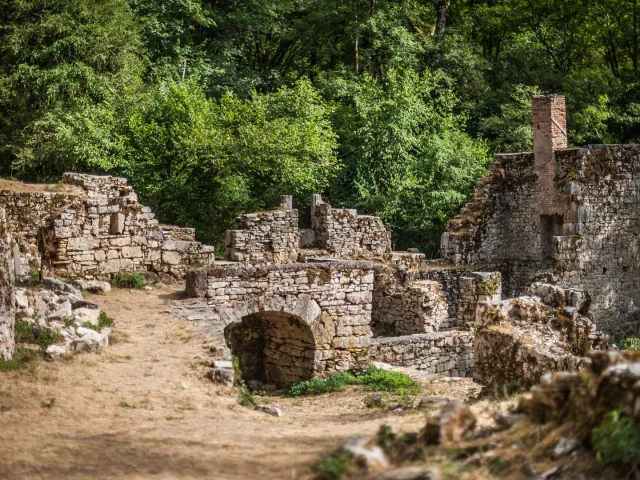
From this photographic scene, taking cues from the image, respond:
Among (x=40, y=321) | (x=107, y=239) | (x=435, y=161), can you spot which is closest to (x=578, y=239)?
(x=435, y=161)

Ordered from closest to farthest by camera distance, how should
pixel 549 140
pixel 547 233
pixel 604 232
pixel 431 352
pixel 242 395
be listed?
pixel 242 395, pixel 431 352, pixel 604 232, pixel 549 140, pixel 547 233

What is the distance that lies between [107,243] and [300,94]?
40.2ft

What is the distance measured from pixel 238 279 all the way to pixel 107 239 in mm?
3165

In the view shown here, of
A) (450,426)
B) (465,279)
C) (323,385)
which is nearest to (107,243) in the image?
(323,385)

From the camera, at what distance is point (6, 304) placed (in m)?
10.6

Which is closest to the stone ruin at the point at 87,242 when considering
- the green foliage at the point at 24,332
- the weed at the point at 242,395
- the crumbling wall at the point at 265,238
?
the green foliage at the point at 24,332

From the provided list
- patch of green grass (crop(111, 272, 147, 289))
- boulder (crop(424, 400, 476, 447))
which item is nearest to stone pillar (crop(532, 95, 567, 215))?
patch of green grass (crop(111, 272, 147, 289))

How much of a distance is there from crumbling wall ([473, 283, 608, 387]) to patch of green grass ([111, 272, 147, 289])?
6140mm

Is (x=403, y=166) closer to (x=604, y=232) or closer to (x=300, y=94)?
Answer: (x=300, y=94)

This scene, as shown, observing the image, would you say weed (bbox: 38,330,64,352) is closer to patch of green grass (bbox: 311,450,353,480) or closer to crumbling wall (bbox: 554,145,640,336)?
patch of green grass (bbox: 311,450,353,480)

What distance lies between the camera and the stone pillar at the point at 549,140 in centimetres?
2336

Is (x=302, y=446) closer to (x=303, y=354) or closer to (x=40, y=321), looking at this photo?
(x=40, y=321)

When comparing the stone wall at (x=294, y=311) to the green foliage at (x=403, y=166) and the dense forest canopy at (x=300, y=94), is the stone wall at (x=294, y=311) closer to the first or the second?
the dense forest canopy at (x=300, y=94)

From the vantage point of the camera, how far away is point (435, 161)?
27000 millimetres
